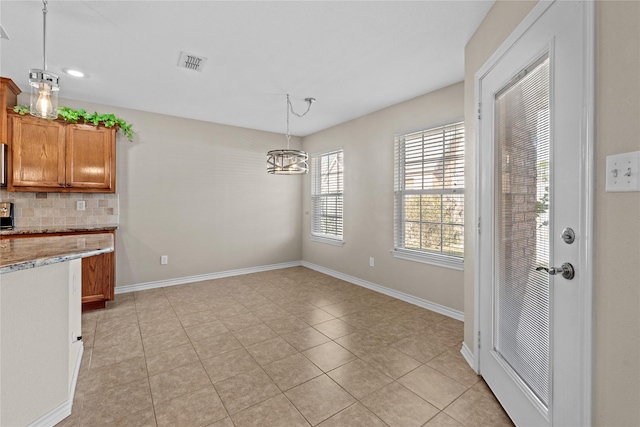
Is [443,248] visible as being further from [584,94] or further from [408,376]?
[584,94]

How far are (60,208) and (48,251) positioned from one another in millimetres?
2724

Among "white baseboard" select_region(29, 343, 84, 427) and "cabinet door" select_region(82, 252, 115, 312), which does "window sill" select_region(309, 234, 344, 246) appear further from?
"white baseboard" select_region(29, 343, 84, 427)

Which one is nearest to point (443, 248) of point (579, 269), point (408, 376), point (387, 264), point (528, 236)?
point (387, 264)

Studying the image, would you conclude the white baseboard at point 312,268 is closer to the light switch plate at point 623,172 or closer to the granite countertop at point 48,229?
the granite countertop at point 48,229

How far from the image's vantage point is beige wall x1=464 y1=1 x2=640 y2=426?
3.02 feet

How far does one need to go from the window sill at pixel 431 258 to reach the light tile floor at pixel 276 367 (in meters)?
0.56

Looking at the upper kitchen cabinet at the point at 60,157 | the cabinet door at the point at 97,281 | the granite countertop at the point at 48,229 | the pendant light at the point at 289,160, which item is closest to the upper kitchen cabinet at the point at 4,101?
the upper kitchen cabinet at the point at 60,157

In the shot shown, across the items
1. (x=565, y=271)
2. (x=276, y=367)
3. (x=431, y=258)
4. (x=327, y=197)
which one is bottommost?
(x=276, y=367)

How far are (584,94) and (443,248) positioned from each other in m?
2.47

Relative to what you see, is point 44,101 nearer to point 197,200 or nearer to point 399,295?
point 197,200

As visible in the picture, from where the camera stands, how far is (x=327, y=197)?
209 inches

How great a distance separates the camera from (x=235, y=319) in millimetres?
3180

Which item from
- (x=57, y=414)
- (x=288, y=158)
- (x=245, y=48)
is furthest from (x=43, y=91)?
(x=288, y=158)

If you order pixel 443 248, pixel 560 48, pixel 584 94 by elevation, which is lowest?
pixel 443 248
